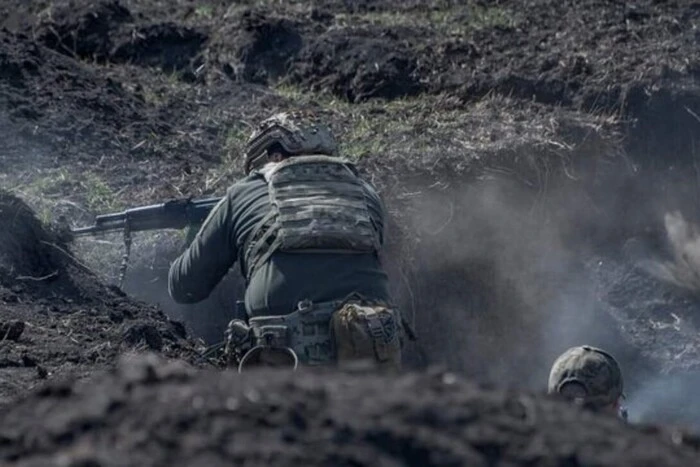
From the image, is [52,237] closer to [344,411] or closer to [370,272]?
Result: [370,272]

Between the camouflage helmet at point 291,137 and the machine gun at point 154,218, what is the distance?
527 mm

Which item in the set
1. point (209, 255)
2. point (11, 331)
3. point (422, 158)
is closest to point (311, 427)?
point (209, 255)

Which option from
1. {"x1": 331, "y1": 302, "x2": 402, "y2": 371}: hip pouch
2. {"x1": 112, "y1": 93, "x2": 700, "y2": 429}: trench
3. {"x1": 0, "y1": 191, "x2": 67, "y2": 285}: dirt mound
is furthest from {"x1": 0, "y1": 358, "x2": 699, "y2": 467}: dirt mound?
{"x1": 112, "y1": 93, "x2": 700, "y2": 429}: trench

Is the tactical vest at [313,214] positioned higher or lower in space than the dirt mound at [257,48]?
lower

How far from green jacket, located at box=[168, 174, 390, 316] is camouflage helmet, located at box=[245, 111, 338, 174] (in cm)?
26

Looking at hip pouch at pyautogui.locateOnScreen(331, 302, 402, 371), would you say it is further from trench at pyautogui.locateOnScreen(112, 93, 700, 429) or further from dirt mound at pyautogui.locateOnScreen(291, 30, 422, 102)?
dirt mound at pyautogui.locateOnScreen(291, 30, 422, 102)

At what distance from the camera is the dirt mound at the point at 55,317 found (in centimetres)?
767

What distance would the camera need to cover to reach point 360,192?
785cm

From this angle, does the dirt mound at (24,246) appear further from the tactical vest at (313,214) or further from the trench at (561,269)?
the trench at (561,269)

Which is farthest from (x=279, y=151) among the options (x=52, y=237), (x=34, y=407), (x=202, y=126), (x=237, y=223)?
(x=34, y=407)

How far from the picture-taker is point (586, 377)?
6.61 metres

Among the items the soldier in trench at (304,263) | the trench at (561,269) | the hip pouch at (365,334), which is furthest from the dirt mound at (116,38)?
the hip pouch at (365,334)

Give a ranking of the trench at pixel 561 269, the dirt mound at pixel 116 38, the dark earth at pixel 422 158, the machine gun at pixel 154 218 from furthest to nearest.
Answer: the dirt mound at pixel 116 38, the trench at pixel 561 269, the dark earth at pixel 422 158, the machine gun at pixel 154 218

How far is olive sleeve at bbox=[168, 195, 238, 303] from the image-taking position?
7895 millimetres
